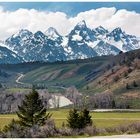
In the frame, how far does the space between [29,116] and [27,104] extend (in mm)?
2540

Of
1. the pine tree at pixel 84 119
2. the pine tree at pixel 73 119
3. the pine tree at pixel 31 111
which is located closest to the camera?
the pine tree at pixel 73 119

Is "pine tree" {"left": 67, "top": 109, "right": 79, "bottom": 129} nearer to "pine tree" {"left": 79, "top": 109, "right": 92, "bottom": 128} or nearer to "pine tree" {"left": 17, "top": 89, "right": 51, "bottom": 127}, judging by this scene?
"pine tree" {"left": 79, "top": 109, "right": 92, "bottom": 128}

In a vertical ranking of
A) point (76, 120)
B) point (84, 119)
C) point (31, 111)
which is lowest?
point (76, 120)

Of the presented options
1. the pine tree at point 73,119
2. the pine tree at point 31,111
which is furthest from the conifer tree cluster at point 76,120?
the pine tree at point 31,111

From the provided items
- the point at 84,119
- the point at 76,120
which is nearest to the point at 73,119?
the point at 76,120

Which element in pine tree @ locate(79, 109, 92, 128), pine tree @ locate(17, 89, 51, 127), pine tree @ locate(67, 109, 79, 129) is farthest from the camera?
pine tree @ locate(17, 89, 51, 127)

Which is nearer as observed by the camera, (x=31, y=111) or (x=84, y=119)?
(x=84, y=119)

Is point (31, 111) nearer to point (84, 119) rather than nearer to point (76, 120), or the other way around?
point (76, 120)

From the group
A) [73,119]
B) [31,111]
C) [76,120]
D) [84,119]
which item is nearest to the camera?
[73,119]

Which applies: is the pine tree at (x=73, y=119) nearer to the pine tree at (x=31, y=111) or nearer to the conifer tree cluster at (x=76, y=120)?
the conifer tree cluster at (x=76, y=120)

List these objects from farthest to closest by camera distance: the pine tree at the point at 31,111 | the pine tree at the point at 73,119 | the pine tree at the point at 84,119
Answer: the pine tree at the point at 31,111 → the pine tree at the point at 84,119 → the pine tree at the point at 73,119

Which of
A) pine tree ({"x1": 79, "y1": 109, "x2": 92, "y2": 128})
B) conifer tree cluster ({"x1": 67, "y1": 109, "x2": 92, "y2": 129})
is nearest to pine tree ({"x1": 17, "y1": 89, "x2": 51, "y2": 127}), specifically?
conifer tree cluster ({"x1": 67, "y1": 109, "x2": 92, "y2": 129})

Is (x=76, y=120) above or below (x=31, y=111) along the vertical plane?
below

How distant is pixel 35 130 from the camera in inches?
2031
